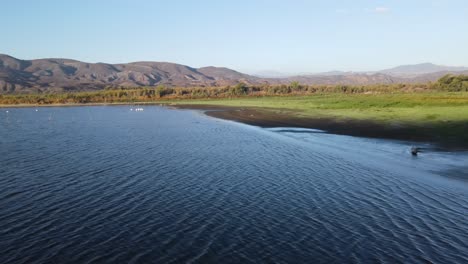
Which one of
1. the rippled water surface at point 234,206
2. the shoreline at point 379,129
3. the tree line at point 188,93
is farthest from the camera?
the tree line at point 188,93

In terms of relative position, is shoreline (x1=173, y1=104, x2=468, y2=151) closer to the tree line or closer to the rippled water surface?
the rippled water surface

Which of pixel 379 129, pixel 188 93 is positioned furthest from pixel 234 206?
pixel 188 93

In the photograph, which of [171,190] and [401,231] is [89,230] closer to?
[171,190]

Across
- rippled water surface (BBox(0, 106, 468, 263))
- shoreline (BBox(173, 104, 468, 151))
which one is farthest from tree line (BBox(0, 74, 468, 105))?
rippled water surface (BBox(0, 106, 468, 263))

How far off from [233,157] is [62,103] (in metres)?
138

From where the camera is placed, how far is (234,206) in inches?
787

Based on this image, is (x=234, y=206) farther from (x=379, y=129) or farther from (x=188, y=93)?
(x=188, y=93)

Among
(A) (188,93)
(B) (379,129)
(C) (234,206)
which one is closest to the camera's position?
(C) (234,206)

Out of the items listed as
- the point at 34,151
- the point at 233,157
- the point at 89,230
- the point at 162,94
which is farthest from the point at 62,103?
the point at 89,230

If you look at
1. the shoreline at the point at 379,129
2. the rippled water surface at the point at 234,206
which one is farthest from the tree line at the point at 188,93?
the rippled water surface at the point at 234,206

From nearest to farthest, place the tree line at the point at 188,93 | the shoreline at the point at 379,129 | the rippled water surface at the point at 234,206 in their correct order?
the rippled water surface at the point at 234,206
the shoreline at the point at 379,129
the tree line at the point at 188,93

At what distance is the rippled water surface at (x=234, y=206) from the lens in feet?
47.1

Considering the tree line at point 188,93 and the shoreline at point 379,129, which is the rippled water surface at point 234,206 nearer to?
Answer: the shoreline at point 379,129

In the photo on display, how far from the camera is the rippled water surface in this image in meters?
14.3
